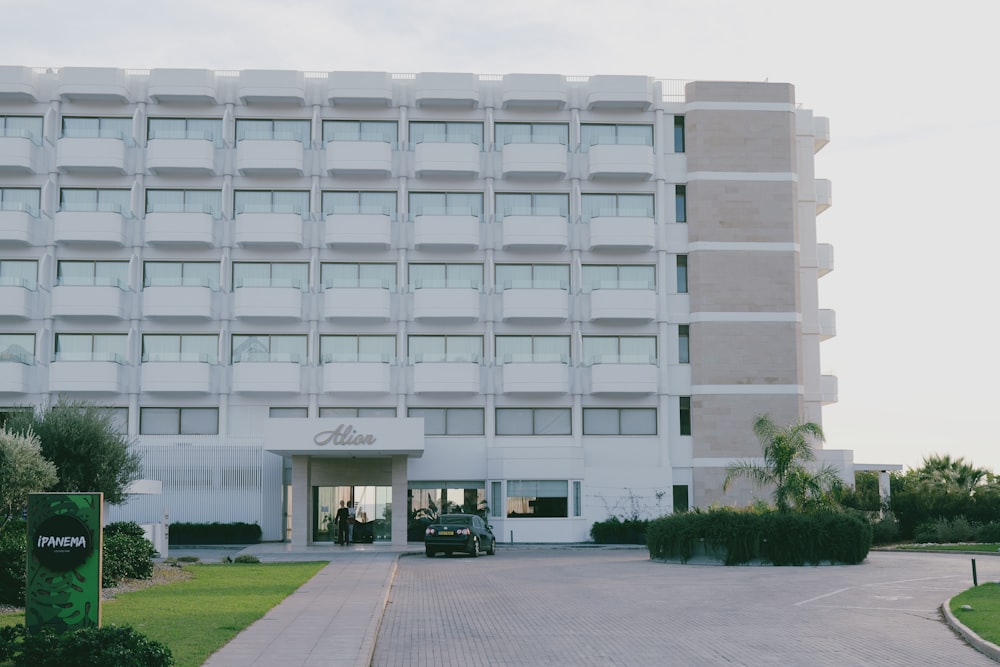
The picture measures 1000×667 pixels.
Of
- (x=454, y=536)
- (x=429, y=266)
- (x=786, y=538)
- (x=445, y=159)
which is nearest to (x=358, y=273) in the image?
(x=429, y=266)

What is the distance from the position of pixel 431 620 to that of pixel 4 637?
7949 mm

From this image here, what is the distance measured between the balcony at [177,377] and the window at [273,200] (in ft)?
26.6

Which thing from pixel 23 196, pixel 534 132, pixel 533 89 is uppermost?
pixel 533 89

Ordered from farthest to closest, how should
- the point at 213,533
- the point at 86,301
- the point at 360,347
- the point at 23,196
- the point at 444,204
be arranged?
the point at 444,204 < the point at 360,347 < the point at 23,196 < the point at 86,301 < the point at 213,533

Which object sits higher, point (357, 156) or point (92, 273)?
point (357, 156)

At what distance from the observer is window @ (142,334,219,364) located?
182ft

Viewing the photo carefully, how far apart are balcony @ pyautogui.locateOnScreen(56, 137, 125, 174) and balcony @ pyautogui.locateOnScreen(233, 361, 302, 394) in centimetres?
1153

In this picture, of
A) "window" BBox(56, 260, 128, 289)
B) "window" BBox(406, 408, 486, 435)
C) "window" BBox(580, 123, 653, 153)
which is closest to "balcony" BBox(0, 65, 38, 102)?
"window" BBox(56, 260, 128, 289)

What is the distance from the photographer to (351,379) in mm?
55062

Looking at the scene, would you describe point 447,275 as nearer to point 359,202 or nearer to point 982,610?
point 359,202

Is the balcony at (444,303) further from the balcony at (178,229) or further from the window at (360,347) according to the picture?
the balcony at (178,229)

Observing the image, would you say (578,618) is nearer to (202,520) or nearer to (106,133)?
(202,520)

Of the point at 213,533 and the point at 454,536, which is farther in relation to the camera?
the point at 213,533

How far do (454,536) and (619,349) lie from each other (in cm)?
1877
